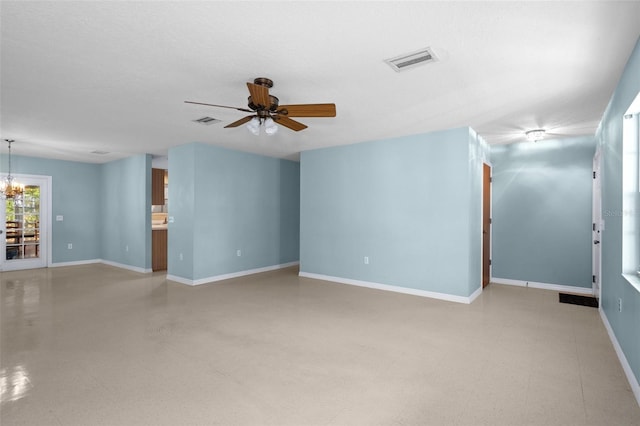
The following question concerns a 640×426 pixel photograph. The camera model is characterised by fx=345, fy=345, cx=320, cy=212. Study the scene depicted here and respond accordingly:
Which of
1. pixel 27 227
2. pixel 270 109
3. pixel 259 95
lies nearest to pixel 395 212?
pixel 270 109

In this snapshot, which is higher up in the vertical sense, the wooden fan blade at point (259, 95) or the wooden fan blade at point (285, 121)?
the wooden fan blade at point (259, 95)

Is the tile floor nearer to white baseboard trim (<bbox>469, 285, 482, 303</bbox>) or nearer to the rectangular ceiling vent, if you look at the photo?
white baseboard trim (<bbox>469, 285, 482, 303</bbox>)

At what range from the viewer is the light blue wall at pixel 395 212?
4.88 metres

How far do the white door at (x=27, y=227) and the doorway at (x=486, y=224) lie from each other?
898 cm

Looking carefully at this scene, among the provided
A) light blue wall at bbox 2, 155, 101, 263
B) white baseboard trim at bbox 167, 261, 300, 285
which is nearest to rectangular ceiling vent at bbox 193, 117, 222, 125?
white baseboard trim at bbox 167, 261, 300, 285

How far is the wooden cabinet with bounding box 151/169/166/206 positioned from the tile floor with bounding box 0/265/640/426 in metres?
2.96

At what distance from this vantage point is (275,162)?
7.54 meters

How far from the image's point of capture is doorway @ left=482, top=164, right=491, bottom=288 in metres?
5.66

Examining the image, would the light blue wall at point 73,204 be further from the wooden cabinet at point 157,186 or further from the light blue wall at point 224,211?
the light blue wall at point 224,211

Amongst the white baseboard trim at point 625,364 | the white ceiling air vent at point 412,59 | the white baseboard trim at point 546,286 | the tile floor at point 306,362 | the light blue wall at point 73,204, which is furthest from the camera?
the light blue wall at point 73,204

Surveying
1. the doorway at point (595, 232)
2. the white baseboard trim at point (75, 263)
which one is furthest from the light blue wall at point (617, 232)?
the white baseboard trim at point (75, 263)

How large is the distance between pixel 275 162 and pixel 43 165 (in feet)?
17.0

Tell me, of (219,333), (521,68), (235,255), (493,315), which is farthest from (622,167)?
(235,255)

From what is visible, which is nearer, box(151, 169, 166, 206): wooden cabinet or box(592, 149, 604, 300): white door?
box(592, 149, 604, 300): white door
